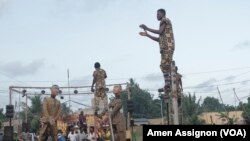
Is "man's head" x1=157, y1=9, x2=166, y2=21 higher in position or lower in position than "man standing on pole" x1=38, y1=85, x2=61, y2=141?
higher

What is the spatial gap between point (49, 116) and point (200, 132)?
5.62m

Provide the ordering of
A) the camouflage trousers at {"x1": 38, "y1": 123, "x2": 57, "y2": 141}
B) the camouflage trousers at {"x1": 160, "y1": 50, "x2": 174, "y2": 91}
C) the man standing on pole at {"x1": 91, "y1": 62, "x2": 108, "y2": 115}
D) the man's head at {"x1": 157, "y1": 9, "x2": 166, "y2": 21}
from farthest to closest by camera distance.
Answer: the man standing on pole at {"x1": 91, "y1": 62, "x2": 108, "y2": 115} < the camouflage trousers at {"x1": 38, "y1": 123, "x2": 57, "y2": 141} < the man's head at {"x1": 157, "y1": 9, "x2": 166, "y2": 21} < the camouflage trousers at {"x1": 160, "y1": 50, "x2": 174, "y2": 91}

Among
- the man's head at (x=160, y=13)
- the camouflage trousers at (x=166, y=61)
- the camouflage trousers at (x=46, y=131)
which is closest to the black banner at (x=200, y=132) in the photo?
the camouflage trousers at (x=166, y=61)

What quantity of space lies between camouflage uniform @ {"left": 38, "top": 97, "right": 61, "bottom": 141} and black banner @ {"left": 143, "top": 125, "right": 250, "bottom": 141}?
530cm

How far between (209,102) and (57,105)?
109 meters

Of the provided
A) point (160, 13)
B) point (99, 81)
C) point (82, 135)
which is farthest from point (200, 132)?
point (82, 135)

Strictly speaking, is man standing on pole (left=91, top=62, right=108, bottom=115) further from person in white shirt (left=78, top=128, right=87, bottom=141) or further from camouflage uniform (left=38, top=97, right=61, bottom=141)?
person in white shirt (left=78, top=128, right=87, bottom=141)

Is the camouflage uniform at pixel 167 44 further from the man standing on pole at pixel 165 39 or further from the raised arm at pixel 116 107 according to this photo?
the raised arm at pixel 116 107

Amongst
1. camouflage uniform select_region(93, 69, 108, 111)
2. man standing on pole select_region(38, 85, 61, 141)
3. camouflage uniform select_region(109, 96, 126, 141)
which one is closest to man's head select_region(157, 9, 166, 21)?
camouflage uniform select_region(109, 96, 126, 141)

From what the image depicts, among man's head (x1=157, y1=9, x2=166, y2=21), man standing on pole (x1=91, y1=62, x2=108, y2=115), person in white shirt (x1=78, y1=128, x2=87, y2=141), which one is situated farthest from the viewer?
person in white shirt (x1=78, y1=128, x2=87, y2=141)

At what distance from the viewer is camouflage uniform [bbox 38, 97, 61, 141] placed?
29.4 feet

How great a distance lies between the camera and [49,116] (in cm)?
904

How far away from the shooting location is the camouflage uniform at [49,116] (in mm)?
8953

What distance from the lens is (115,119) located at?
8.97 m
